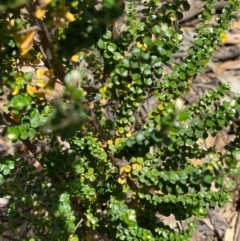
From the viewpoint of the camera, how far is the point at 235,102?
1.23 metres

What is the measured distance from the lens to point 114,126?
1413mm

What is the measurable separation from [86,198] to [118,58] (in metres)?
0.42

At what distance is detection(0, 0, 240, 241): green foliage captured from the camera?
0.97 m

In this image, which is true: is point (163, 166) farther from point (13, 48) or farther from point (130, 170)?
point (13, 48)

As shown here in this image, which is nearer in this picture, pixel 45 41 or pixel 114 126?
pixel 45 41

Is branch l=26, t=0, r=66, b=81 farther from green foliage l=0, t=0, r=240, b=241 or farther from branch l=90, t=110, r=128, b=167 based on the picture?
branch l=90, t=110, r=128, b=167

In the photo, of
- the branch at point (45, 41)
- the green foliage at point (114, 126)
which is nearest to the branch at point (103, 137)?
the green foliage at point (114, 126)

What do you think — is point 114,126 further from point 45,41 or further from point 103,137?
point 45,41

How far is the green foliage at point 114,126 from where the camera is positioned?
3.19 feet

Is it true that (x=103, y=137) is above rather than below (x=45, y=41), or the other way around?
below

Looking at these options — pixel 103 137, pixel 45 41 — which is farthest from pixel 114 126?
pixel 45 41

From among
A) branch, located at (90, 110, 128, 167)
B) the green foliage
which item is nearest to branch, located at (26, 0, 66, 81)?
the green foliage

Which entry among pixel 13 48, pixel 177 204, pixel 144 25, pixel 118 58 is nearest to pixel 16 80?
pixel 13 48

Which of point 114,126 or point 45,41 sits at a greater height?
point 45,41
